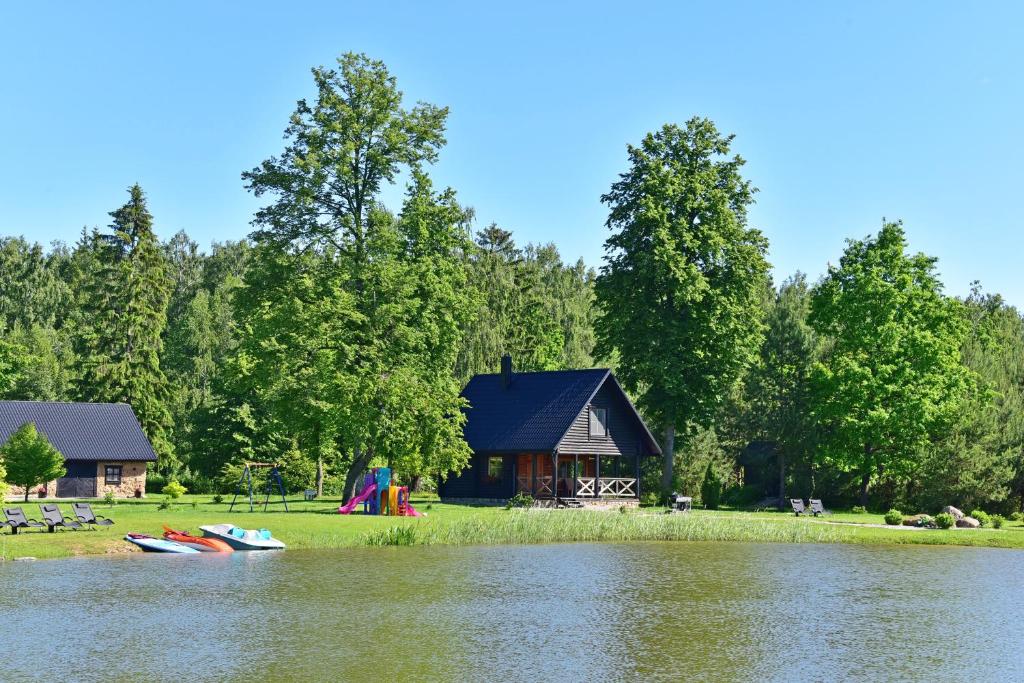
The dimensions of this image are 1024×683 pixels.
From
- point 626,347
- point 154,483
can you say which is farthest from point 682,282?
point 154,483

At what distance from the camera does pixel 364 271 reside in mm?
44656

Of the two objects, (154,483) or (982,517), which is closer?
(982,517)

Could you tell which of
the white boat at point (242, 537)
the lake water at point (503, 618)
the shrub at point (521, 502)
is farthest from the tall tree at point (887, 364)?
the white boat at point (242, 537)

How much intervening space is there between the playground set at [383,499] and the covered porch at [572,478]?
10.2 metres

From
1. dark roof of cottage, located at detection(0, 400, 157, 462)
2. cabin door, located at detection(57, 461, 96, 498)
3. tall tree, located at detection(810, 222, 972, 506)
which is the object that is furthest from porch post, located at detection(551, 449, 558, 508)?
cabin door, located at detection(57, 461, 96, 498)

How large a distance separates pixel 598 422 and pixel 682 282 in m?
7.77

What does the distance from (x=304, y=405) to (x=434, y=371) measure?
627 cm

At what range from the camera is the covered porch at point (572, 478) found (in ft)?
166

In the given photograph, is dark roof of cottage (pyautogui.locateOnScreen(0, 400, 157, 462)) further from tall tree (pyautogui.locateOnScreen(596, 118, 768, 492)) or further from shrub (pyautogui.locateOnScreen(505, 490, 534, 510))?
tall tree (pyautogui.locateOnScreen(596, 118, 768, 492))

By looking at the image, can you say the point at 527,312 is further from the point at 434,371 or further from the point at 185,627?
the point at 185,627

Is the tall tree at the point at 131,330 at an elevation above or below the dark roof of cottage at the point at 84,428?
above

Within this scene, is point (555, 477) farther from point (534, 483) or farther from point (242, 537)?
point (242, 537)

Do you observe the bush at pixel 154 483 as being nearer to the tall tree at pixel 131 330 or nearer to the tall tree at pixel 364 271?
the tall tree at pixel 131 330

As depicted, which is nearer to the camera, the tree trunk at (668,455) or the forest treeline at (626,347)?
the forest treeline at (626,347)
